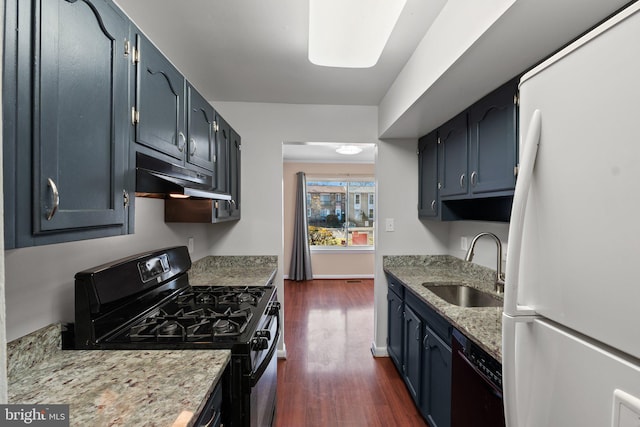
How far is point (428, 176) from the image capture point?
2.57 metres

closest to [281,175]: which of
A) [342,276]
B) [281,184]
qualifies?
[281,184]

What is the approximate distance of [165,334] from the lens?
3.90 feet

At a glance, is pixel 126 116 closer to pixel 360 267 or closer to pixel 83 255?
pixel 83 255

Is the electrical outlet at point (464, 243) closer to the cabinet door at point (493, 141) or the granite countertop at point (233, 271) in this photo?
the cabinet door at point (493, 141)

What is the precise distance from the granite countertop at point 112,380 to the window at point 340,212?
4918 mm

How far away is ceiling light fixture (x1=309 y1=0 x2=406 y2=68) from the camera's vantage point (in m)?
1.52

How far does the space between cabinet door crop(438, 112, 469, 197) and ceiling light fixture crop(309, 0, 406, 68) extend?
73 centimetres

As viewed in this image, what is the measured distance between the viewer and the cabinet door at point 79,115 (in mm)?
715

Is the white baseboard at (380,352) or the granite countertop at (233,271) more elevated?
the granite countertop at (233,271)

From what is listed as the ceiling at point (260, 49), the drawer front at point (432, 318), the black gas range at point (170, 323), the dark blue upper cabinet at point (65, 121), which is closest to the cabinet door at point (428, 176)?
the ceiling at point (260, 49)

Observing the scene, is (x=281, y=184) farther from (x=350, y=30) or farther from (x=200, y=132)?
(x=350, y=30)

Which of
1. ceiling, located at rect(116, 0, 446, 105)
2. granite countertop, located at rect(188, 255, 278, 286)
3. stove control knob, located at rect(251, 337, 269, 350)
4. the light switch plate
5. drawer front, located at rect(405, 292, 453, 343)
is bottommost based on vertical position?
drawer front, located at rect(405, 292, 453, 343)

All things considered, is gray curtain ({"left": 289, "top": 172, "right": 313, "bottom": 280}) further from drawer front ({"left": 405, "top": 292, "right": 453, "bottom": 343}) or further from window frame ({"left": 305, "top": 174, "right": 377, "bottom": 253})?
drawer front ({"left": 405, "top": 292, "right": 453, "bottom": 343})

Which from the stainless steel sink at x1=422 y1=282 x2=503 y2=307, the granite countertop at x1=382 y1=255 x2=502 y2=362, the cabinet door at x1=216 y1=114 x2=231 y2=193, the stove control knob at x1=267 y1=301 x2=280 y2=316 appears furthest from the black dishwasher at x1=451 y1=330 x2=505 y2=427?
the cabinet door at x1=216 y1=114 x2=231 y2=193
